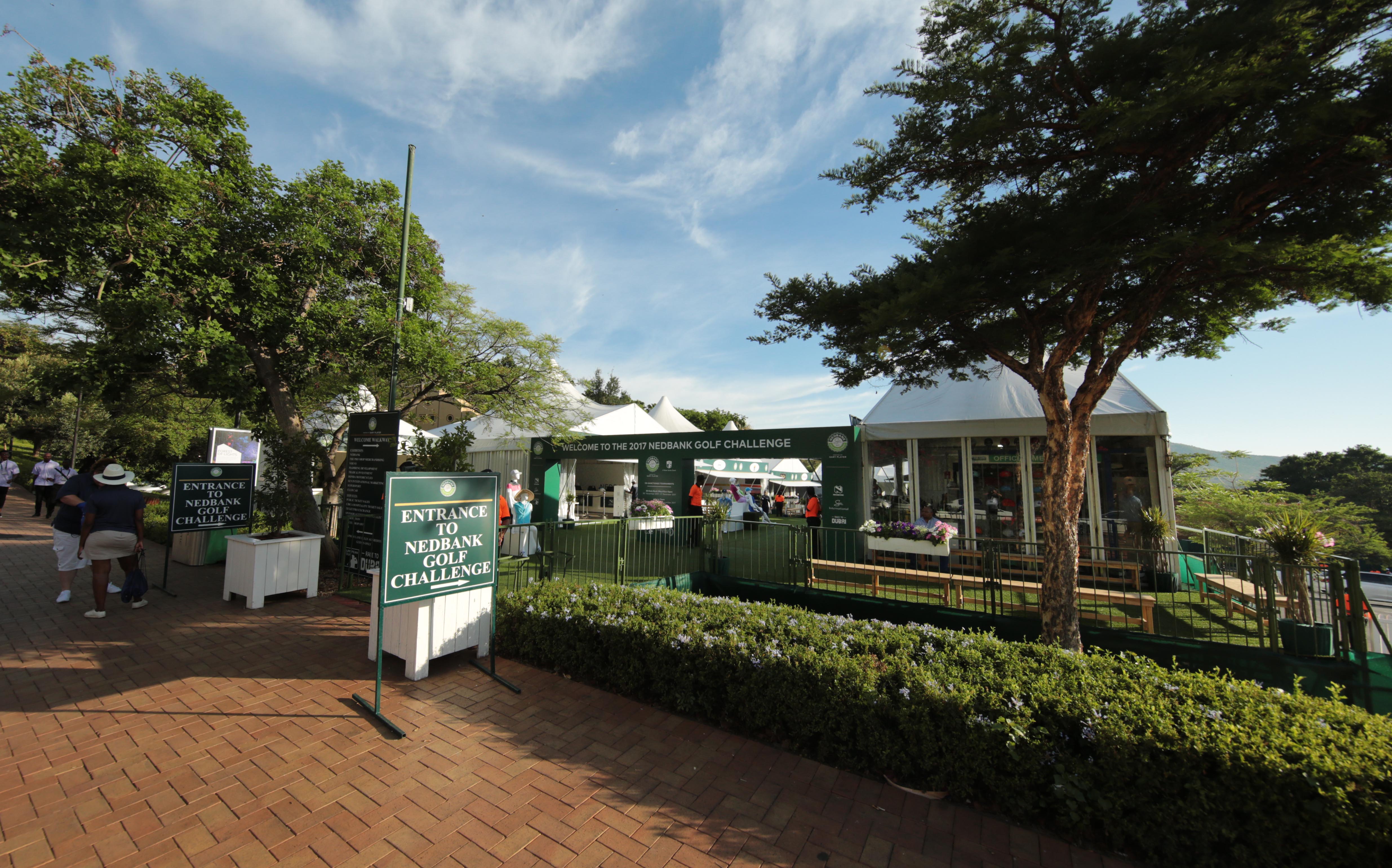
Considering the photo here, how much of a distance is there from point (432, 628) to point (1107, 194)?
279 inches

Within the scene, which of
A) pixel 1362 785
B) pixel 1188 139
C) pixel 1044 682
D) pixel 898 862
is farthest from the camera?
pixel 1188 139

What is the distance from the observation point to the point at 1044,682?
127 inches

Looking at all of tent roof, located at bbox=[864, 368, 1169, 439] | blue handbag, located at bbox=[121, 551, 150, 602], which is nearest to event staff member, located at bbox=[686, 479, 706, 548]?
tent roof, located at bbox=[864, 368, 1169, 439]

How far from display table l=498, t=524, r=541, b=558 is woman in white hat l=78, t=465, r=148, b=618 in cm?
405

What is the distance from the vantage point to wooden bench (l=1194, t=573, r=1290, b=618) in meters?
5.10

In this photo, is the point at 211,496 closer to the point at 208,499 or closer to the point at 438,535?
the point at 208,499

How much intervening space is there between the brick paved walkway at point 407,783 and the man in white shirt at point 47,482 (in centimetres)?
1330

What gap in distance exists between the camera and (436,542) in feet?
14.1

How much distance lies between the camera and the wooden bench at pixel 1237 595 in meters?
5.10

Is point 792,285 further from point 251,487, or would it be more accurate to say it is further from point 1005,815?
point 251,487

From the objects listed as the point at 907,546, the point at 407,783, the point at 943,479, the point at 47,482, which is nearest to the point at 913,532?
the point at 907,546

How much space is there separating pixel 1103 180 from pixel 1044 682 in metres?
4.34

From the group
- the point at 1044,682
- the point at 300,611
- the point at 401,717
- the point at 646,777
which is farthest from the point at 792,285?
the point at 300,611

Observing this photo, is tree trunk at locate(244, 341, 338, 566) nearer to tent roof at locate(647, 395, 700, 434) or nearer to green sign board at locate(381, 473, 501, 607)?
green sign board at locate(381, 473, 501, 607)
